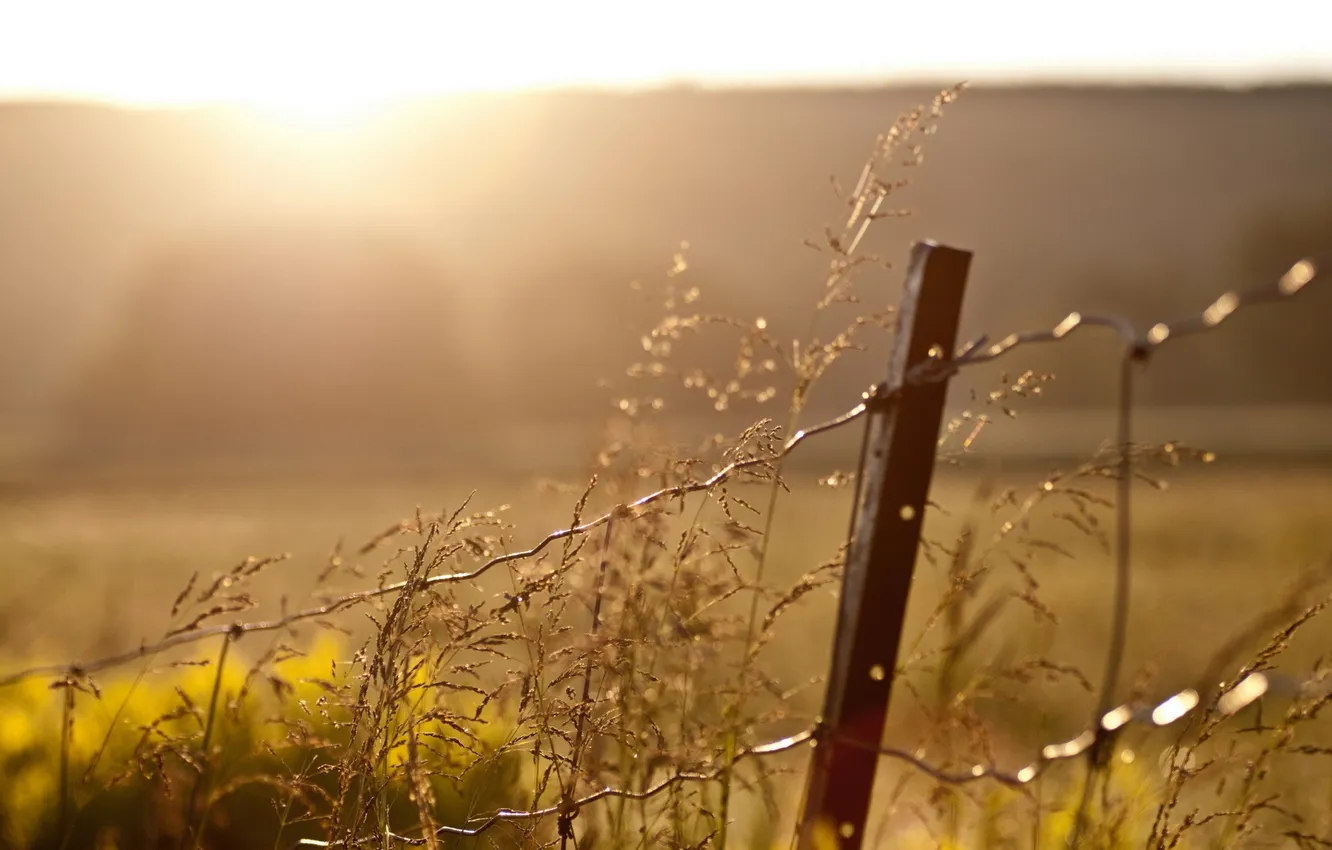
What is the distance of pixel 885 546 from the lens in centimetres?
184

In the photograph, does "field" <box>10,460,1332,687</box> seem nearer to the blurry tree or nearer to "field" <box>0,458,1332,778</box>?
"field" <box>0,458,1332,778</box>

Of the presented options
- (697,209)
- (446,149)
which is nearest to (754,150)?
(697,209)

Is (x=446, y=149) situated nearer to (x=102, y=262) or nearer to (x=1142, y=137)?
(x=102, y=262)

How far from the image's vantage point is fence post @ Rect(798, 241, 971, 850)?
6.04 ft

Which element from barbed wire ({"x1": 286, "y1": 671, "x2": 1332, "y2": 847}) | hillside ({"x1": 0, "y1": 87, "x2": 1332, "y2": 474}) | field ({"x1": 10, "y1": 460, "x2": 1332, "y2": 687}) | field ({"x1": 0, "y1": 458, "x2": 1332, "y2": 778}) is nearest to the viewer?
barbed wire ({"x1": 286, "y1": 671, "x2": 1332, "y2": 847})

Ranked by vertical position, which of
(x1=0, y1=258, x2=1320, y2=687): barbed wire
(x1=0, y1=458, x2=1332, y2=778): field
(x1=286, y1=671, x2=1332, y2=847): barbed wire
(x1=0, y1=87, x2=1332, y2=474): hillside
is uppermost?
(x1=0, y1=87, x2=1332, y2=474): hillside

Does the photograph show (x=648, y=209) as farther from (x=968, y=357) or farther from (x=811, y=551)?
(x=968, y=357)

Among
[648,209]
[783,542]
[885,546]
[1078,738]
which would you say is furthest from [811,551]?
[648,209]

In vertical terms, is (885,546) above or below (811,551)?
below

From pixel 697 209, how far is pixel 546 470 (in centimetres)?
4453

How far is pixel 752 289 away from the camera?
57750 mm

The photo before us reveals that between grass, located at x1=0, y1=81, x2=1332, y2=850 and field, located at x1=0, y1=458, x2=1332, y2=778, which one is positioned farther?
field, located at x1=0, y1=458, x2=1332, y2=778

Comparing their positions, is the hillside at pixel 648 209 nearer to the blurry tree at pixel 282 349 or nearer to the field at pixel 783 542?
the blurry tree at pixel 282 349

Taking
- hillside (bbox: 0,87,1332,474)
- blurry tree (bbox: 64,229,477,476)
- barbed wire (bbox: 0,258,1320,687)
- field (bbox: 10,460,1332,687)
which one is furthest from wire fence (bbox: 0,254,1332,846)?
hillside (bbox: 0,87,1332,474)
